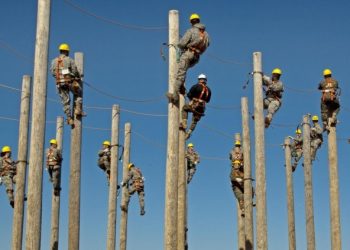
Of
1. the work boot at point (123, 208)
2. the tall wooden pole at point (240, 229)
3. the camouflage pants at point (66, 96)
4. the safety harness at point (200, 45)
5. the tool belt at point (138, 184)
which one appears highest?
Result: the safety harness at point (200, 45)

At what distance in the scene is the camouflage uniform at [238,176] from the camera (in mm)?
13898

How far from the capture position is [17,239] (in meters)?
10.9

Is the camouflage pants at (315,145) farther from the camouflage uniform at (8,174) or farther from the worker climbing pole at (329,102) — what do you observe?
the camouflage uniform at (8,174)

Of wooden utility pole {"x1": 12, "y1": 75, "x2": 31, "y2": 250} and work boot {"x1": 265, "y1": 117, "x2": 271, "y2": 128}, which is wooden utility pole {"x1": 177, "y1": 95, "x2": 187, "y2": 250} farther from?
wooden utility pole {"x1": 12, "y1": 75, "x2": 31, "y2": 250}

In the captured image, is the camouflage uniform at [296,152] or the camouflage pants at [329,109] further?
the camouflage uniform at [296,152]

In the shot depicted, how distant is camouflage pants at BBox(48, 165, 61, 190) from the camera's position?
1309 cm

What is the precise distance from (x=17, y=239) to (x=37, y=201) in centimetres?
394

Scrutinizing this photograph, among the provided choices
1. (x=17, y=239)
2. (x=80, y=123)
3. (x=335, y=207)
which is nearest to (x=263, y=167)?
(x=335, y=207)

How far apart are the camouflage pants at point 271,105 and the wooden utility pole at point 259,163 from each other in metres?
0.77

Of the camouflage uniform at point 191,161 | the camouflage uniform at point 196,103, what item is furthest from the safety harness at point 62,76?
Answer: the camouflage uniform at point 191,161

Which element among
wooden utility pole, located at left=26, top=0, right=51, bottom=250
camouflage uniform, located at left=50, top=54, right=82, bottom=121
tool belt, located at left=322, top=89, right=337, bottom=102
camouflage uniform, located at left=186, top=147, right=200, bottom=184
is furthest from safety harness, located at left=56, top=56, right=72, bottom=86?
camouflage uniform, located at left=186, top=147, right=200, bottom=184

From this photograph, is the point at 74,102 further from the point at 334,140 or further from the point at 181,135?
the point at 334,140

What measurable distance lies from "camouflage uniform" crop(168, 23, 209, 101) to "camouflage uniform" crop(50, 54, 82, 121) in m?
2.23

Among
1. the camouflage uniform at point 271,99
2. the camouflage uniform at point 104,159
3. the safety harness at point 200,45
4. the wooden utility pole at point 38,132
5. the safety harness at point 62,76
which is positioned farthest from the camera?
the camouflage uniform at point 104,159
